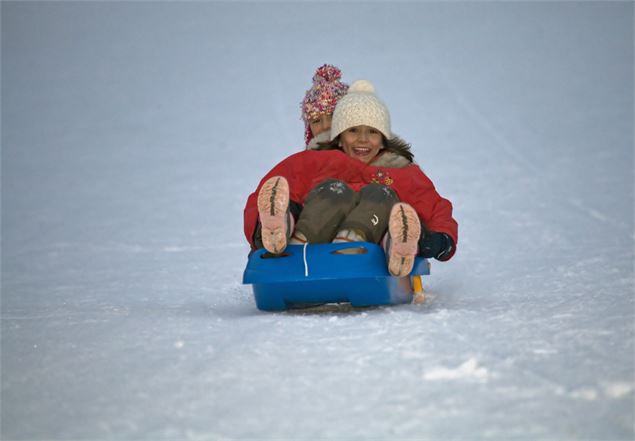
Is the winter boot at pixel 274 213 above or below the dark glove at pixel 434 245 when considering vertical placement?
above

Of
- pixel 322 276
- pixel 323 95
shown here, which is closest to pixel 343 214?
pixel 322 276

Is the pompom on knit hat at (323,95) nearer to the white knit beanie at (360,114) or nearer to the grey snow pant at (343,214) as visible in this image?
the white knit beanie at (360,114)

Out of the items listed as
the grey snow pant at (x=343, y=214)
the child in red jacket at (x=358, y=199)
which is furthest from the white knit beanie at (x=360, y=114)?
the grey snow pant at (x=343, y=214)

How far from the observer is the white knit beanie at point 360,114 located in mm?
2830

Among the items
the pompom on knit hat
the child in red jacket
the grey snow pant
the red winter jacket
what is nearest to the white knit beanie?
the child in red jacket

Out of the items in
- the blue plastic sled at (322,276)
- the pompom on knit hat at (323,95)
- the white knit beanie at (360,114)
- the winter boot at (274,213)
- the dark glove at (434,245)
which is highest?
the pompom on knit hat at (323,95)

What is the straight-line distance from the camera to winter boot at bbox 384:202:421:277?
83.0 inches

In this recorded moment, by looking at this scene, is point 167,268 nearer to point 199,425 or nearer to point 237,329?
point 237,329

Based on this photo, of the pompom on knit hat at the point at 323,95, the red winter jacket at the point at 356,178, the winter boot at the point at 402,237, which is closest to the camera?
the winter boot at the point at 402,237

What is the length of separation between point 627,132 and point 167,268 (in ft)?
15.5

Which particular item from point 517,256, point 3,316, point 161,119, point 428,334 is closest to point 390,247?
point 428,334

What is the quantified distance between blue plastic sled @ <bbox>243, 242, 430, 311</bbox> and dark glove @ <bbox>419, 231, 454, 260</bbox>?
0.13 m

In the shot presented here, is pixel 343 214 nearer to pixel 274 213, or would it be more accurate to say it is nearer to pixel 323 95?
pixel 274 213

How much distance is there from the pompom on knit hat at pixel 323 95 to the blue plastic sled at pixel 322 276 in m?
1.14
